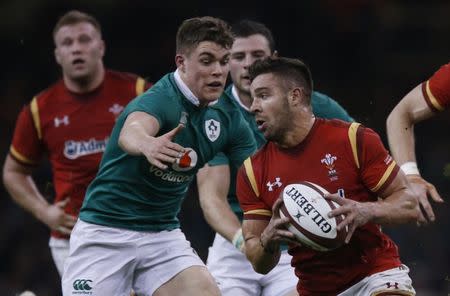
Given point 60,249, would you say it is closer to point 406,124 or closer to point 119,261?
point 119,261

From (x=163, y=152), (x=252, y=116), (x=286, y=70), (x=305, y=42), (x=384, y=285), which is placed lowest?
(x=305, y=42)

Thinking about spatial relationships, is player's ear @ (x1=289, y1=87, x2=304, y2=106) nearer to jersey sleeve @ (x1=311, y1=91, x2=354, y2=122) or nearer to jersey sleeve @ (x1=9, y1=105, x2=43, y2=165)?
jersey sleeve @ (x1=311, y1=91, x2=354, y2=122)

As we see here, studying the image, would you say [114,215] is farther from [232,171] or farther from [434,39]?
[434,39]

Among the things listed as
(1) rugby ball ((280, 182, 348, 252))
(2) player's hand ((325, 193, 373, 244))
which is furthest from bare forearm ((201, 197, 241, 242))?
(2) player's hand ((325, 193, 373, 244))

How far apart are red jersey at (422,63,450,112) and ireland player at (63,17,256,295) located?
3.78ft

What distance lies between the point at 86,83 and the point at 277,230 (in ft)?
11.3

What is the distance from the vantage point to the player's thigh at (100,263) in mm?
6109

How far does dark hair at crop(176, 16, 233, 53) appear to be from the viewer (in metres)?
6.20

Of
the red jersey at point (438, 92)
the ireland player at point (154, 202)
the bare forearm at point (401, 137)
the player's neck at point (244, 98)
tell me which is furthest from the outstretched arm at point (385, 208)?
the player's neck at point (244, 98)

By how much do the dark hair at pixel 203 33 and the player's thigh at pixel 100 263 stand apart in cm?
115

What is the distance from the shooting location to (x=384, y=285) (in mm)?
5480

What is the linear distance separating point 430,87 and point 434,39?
8.33m

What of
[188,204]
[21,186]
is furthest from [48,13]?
[21,186]

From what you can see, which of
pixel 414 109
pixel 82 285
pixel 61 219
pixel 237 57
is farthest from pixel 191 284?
pixel 61 219
